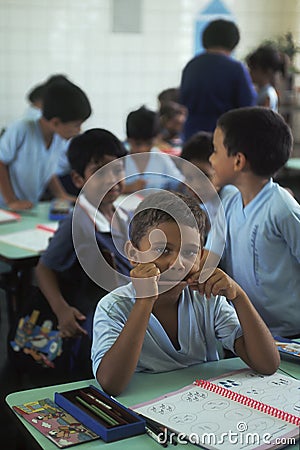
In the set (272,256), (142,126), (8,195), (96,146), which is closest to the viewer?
(272,256)

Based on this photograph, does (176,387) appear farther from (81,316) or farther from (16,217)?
(16,217)

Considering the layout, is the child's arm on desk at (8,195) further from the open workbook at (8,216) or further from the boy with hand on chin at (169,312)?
the boy with hand on chin at (169,312)

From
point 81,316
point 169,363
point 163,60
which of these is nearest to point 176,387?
point 169,363

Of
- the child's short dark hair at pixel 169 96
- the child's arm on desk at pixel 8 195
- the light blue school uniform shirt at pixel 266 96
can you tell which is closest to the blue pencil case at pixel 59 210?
the child's arm on desk at pixel 8 195

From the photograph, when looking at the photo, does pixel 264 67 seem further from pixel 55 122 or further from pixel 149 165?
pixel 149 165

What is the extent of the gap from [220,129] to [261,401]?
1.11 metres

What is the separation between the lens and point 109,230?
2363 mm

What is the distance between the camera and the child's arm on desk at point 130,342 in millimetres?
1388

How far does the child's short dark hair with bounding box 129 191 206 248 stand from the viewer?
1.55 metres

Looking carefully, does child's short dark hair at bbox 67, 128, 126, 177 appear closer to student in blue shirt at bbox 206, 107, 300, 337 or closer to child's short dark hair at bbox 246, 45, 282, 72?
student in blue shirt at bbox 206, 107, 300, 337

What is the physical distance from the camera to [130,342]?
1400 millimetres

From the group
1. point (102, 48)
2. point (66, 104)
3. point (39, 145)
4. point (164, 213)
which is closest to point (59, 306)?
point (164, 213)

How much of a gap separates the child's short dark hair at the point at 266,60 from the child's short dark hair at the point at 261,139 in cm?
268

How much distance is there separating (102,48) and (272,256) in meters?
4.81
